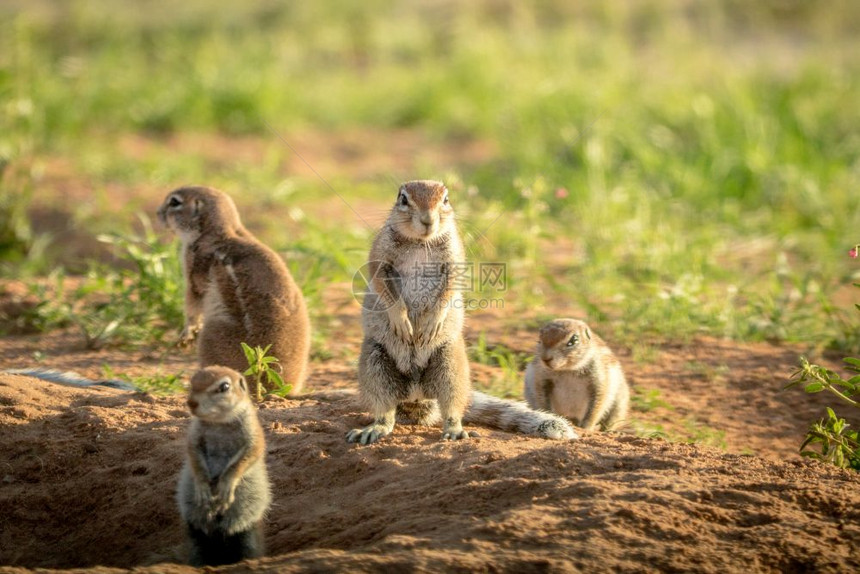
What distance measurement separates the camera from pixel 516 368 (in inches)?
271

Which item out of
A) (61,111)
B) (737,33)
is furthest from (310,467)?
(737,33)

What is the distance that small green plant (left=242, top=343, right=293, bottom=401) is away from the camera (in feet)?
17.9

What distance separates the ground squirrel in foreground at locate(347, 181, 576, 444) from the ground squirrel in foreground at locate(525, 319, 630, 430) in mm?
570

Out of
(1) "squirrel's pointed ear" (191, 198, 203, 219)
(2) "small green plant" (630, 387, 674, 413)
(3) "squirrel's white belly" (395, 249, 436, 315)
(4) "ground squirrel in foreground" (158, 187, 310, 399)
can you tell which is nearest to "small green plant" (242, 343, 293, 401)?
(4) "ground squirrel in foreground" (158, 187, 310, 399)

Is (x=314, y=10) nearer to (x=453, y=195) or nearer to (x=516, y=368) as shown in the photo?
(x=453, y=195)

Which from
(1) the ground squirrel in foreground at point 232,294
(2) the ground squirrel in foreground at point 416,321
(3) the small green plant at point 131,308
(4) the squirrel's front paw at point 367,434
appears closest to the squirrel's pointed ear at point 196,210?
(1) the ground squirrel in foreground at point 232,294

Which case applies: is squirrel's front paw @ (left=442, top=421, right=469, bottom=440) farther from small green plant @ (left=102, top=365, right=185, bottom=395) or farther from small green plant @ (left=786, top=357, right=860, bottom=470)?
small green plant @ (left=102, top=365, right=185, bottom=395)

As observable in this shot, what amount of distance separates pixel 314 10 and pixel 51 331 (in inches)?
456

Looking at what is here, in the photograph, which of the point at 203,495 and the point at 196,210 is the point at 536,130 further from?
the point at 203,495

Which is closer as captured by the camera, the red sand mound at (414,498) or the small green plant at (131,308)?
the red sand mound at (414,498)

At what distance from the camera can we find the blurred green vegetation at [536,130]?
27.6 ft

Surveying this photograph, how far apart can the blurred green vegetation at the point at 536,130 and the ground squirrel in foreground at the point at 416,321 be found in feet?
3.06

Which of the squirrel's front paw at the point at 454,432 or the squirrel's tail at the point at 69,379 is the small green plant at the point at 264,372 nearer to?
the squirrel's tail at the point at 69,379

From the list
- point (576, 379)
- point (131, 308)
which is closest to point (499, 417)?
point (576, 379)
